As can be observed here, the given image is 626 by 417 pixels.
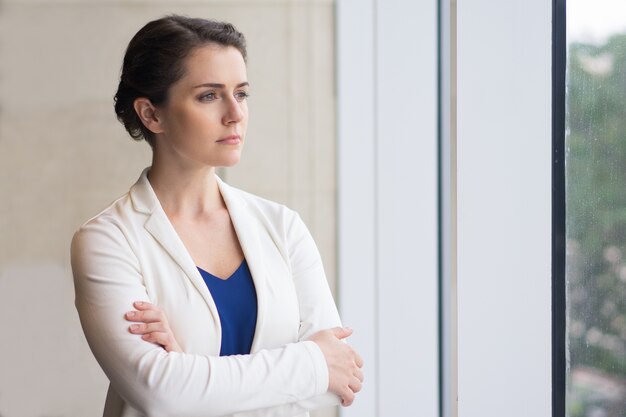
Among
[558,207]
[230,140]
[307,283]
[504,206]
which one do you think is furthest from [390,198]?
[230,140]

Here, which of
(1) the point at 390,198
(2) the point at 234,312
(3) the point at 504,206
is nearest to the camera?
(2) the point at 234,312

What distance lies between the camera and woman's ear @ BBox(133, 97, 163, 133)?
4.09 ft

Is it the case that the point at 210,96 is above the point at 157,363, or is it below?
above

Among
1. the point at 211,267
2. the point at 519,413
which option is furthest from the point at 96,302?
the point at 519,413

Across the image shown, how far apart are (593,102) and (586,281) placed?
1.21 feet

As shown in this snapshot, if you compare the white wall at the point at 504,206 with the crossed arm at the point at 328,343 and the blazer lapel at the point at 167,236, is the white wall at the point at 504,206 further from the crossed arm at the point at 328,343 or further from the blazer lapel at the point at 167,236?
the blazer lapel at the point at 167,236

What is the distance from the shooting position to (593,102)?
4.95ft

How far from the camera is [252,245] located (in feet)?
4.07

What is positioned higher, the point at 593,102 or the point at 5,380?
the point at 593,102

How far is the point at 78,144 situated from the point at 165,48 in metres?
0.93

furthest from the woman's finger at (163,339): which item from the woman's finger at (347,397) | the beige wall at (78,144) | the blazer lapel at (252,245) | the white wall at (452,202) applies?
the beige wall at (78,144)

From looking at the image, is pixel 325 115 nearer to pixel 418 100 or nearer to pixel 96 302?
pixel 418 100

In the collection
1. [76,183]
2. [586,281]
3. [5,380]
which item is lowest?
[5,380]

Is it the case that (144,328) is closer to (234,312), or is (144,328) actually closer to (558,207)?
(234,312)
